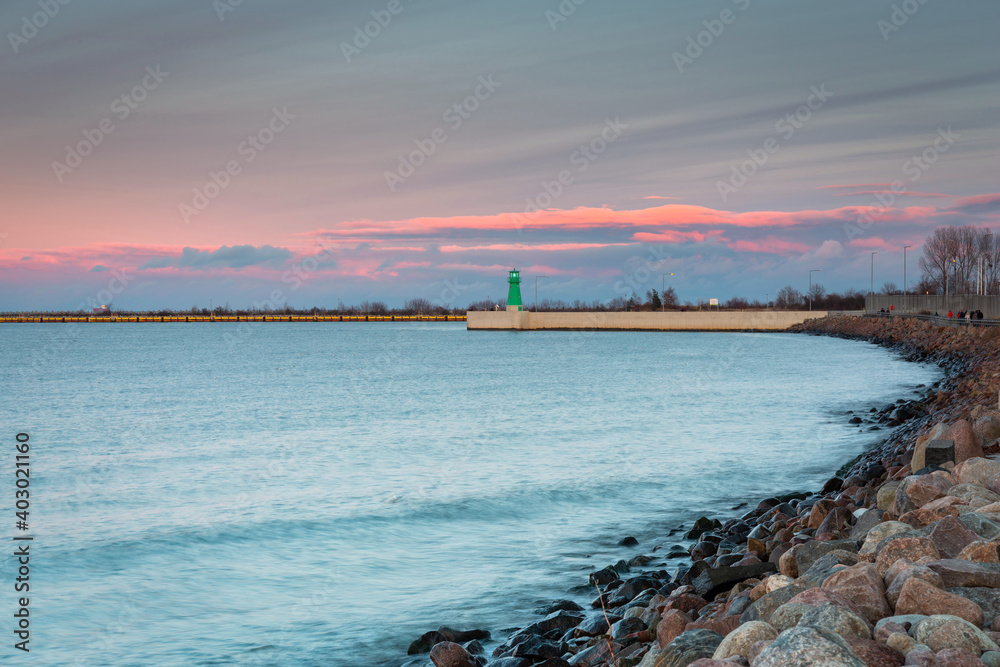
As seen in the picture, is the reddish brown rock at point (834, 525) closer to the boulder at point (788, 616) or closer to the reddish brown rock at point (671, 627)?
Result: the reddish brown rock at point (671, 627)

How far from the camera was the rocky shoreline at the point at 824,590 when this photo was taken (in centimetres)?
468

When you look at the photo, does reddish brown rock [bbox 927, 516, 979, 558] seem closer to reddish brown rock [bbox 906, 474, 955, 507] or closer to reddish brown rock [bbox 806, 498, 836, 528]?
reddish brown rock [bbox 906, 474, 955, 507]

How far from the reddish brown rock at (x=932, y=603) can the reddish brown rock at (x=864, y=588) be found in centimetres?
12

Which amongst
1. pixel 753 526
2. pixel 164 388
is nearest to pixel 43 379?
pixel 164 388

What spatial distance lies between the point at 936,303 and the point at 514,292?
65.6 m

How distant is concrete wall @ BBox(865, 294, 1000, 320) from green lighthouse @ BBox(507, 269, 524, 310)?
169 feet

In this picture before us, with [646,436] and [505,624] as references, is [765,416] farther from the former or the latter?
[505,624]

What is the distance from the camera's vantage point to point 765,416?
3064 cm

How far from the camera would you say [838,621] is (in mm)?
4898

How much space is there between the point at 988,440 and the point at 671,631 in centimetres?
750

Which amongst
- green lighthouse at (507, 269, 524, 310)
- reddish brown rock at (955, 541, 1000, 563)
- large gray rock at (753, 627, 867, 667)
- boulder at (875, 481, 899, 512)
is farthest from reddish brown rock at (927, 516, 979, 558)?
green lighthouse at (507, 269, 524, 310)

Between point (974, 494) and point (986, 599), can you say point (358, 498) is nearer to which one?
point (974, 494)

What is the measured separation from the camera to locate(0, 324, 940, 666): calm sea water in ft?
33.5

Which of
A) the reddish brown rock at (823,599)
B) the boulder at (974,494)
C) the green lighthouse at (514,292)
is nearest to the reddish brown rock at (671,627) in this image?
the reddish brown rock at (823,599)
